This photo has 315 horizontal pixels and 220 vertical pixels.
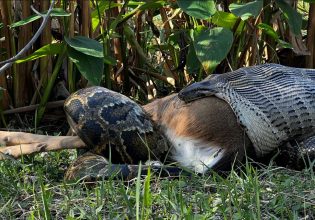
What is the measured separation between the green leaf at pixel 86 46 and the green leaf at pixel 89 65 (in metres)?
0.05

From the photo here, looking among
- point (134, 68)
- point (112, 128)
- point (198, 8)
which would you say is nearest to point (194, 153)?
point (112, 128)

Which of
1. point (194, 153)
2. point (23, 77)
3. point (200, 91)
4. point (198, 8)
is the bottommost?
point (194, 153)

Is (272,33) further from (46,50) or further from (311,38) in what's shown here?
(46,50)

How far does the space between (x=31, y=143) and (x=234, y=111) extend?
984 mm

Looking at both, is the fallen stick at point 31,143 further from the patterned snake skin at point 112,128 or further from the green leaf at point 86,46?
the green leaf at point 86,46

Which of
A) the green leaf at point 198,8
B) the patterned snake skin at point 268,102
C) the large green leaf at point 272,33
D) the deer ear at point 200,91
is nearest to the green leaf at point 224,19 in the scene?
the large green leaf at point 272,33

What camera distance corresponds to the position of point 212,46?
4090 mm

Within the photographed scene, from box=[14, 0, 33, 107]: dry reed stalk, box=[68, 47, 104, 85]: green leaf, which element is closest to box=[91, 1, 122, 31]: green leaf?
box=[14, 0, 33, 107]: dry reed stalk

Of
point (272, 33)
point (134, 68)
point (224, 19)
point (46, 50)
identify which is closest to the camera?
point (46, 50)

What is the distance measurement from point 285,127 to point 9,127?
170 cm

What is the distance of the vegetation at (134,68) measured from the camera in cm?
271

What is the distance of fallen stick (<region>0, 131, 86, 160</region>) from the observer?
351cm

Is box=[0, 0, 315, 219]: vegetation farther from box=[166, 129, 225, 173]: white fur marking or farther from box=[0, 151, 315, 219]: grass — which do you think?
box=[166, 129, 225, 173]: white fur marking

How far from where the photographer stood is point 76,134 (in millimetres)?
3641
